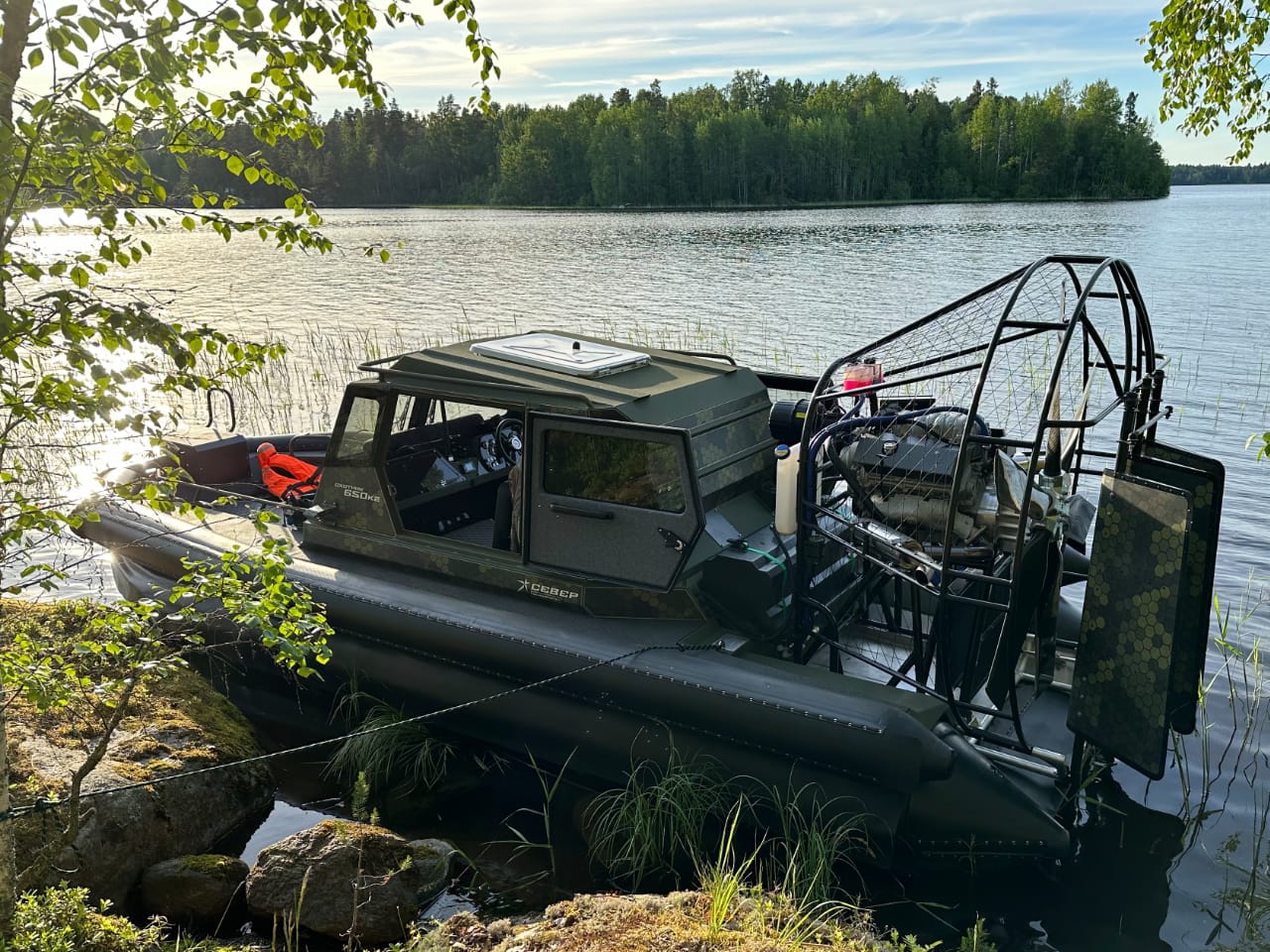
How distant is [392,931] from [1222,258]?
2854 cm

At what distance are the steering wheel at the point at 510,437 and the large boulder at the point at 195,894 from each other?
3.26 m

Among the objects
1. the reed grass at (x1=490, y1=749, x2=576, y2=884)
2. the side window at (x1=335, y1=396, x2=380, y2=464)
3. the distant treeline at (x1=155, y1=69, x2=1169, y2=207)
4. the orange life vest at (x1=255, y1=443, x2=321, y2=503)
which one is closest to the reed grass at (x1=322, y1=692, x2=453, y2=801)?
the reed grass at (x1=490, y1=749, x2=576, y2=884)

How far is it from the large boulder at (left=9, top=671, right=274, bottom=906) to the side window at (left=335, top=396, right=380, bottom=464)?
6.00ft

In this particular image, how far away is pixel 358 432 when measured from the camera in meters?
6.29

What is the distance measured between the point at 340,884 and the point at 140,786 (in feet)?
3.42

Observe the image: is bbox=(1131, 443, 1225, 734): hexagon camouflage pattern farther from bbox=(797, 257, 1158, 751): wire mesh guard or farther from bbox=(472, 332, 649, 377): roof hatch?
bbox=(472, 332, 649, 377): roof hatch

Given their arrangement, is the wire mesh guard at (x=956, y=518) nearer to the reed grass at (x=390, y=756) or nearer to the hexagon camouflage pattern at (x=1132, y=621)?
the hexagon camouflage pattern at (x=1132, y=621)

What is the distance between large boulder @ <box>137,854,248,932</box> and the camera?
4816 mm

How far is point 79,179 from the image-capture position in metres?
3.00

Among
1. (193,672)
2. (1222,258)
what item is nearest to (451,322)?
(193,672)

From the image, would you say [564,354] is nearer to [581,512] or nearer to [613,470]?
[613,470]

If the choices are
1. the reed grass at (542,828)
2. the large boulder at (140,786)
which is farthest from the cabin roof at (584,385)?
the large boulder at (140,786)

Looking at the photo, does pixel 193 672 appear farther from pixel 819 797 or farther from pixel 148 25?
pixel 148 25

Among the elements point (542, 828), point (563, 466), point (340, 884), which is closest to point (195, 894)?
point (340, 884)
